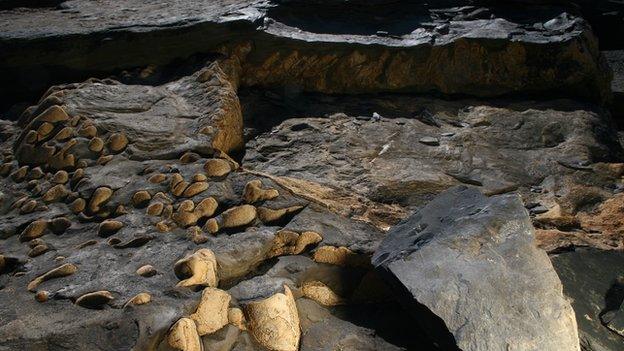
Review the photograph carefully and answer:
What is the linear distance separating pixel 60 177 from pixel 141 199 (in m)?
0.49

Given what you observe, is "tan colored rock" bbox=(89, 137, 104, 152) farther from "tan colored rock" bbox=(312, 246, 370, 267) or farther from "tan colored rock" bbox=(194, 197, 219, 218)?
"tan colored rock" bbox=(312, 246, 370, 267)

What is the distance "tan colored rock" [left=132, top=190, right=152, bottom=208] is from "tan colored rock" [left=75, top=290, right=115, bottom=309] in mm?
573

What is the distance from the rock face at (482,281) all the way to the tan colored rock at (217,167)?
777 millimetres

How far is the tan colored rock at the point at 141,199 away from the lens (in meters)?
2.00

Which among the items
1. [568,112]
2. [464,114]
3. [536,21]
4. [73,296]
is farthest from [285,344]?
[536,21]

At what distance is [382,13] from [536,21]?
100 cm

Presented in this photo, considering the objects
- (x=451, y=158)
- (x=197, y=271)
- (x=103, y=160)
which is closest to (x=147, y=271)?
(x=197, y=271)

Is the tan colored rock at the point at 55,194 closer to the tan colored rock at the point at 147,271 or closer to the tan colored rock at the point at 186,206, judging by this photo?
the tan colored rock at the point at 186,206

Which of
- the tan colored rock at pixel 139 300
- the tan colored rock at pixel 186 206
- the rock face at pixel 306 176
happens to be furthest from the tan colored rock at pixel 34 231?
the tan colored rock at pixel 139 300

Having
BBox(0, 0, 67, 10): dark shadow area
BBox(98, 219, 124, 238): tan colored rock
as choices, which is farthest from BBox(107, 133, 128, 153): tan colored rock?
BBox(0, 0, 67, 10): dark shadow area

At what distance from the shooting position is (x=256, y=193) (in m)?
2.00

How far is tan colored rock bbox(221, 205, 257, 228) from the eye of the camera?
6.12ft

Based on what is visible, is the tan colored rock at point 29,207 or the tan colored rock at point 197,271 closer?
the tan colored rock at point 197,271

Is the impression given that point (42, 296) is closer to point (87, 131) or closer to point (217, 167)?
point (217, 167)
